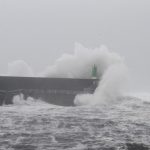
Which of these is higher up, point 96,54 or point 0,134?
point 96,54

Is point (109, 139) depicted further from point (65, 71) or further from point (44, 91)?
point (65, 71)

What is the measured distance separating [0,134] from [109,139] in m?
4.30

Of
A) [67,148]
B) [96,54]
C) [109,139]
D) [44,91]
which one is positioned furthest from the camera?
[96,54]

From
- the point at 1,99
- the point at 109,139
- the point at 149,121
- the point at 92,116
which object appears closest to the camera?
the point at 109,139

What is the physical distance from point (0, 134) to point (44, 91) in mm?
15950

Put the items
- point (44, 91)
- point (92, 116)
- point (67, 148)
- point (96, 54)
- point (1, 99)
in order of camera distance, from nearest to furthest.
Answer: point (67, 148), point (92, 116), point (1, 99), point (44, 91), point (96, 54)

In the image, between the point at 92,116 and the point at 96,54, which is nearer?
the point at 92,116

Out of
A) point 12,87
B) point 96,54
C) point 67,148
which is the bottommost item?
point 67,148

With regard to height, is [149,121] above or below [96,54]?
below

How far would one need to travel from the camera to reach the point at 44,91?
95.4 feet

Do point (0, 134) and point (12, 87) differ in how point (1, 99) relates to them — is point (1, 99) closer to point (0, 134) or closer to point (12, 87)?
point (12, 87)

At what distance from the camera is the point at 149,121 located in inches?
672

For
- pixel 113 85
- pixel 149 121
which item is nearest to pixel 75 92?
pixel 113 85

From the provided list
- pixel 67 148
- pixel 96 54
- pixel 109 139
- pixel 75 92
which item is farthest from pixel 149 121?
pixel 96 54
